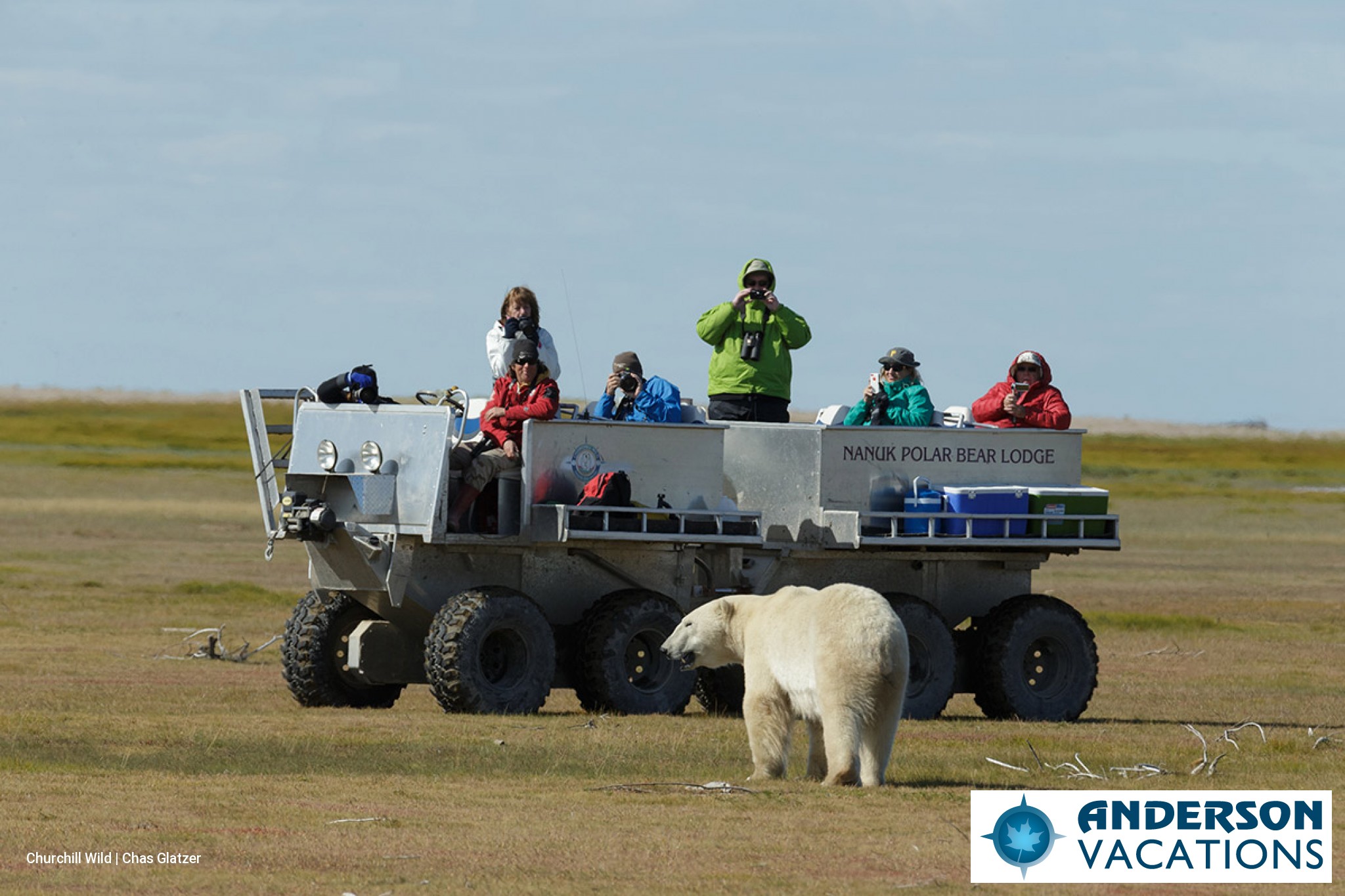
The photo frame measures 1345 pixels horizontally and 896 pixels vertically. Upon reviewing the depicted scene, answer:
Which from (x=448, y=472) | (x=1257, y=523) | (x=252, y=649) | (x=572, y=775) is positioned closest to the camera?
(x=572, y=775)

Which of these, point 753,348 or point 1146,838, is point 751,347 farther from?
point 1146,838

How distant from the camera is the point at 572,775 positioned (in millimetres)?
14984

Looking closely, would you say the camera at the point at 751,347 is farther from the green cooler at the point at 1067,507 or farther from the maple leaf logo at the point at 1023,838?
the maple leaf logo at the point at 1023,838

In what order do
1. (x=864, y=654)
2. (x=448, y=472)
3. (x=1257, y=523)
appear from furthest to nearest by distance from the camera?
1. (x=1257, y=523)
2. (x=448, y=472)
3. (x=864, y=654)

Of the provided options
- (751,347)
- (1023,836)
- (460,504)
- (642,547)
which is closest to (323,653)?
(460,504)

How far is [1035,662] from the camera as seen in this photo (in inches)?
824

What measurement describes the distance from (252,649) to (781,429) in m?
8.41

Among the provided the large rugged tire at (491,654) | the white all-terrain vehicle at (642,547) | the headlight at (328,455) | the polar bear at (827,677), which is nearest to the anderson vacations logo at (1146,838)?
the polar bear at (827,677)

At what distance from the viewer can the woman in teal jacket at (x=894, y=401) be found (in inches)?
803

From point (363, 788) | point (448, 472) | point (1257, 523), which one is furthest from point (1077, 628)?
point (1257, 523)

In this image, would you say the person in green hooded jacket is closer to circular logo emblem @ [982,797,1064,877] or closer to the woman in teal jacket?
the woman in teal jacket

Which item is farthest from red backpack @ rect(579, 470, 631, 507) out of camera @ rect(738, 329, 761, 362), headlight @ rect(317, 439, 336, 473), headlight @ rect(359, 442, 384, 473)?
headlight @ rect(317, 439, 336, 473)

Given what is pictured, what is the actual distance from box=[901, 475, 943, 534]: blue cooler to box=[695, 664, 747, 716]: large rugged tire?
1950 mm

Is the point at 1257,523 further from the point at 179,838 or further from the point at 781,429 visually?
the point at 179,838
